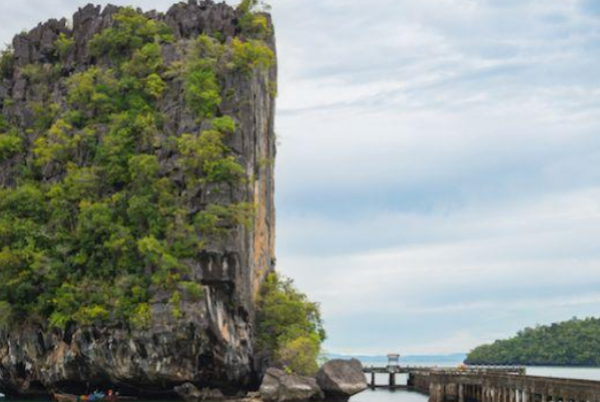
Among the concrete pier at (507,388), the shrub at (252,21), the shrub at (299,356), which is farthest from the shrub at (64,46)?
the concrete pier at (507,388)

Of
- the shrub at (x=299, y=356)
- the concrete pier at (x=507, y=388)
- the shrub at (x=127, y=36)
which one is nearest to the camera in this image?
the concrete pier at (x=507, y=388)

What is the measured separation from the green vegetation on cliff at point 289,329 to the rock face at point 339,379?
8.26ft

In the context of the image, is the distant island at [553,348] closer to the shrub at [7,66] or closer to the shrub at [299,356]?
the shrub at [299,356]

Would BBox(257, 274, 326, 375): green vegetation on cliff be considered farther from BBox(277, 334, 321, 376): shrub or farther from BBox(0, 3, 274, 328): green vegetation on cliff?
BBox(0, 3, 274, 328): green vegetation on cliff

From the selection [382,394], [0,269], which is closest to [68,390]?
[0,269]

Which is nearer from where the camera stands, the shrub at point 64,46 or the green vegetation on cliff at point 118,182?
the green vegetation on cliff at point 118,182

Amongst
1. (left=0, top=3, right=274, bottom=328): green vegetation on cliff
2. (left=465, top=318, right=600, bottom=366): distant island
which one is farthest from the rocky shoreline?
(left=465, top=318, right=600, bottom=366): distant island

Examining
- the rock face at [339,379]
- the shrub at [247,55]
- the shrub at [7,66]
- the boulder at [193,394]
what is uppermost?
the shrub at [7,66]

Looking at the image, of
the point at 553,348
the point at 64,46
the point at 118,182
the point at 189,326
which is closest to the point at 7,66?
the point at 64,46

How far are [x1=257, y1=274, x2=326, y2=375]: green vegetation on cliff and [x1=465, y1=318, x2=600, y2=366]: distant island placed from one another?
8462 cm

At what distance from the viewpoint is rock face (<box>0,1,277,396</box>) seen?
50688 millimetres

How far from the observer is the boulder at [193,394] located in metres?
51.6

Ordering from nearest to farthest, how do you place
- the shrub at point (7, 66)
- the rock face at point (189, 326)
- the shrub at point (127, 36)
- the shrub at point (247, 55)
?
the rock face at point (189, 326) → the shrub at point (247, 55) → the shrub at point (127, 36) → the shrub at point (7, 66)

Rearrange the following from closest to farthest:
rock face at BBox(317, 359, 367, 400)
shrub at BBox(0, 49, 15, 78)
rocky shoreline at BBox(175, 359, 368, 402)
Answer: rocky shoreline at BBox(175, 359, 368, 402) < rock face at BBox(317, 359, 367, 400) < shrub at BBox(0, 49, 15, 78)
